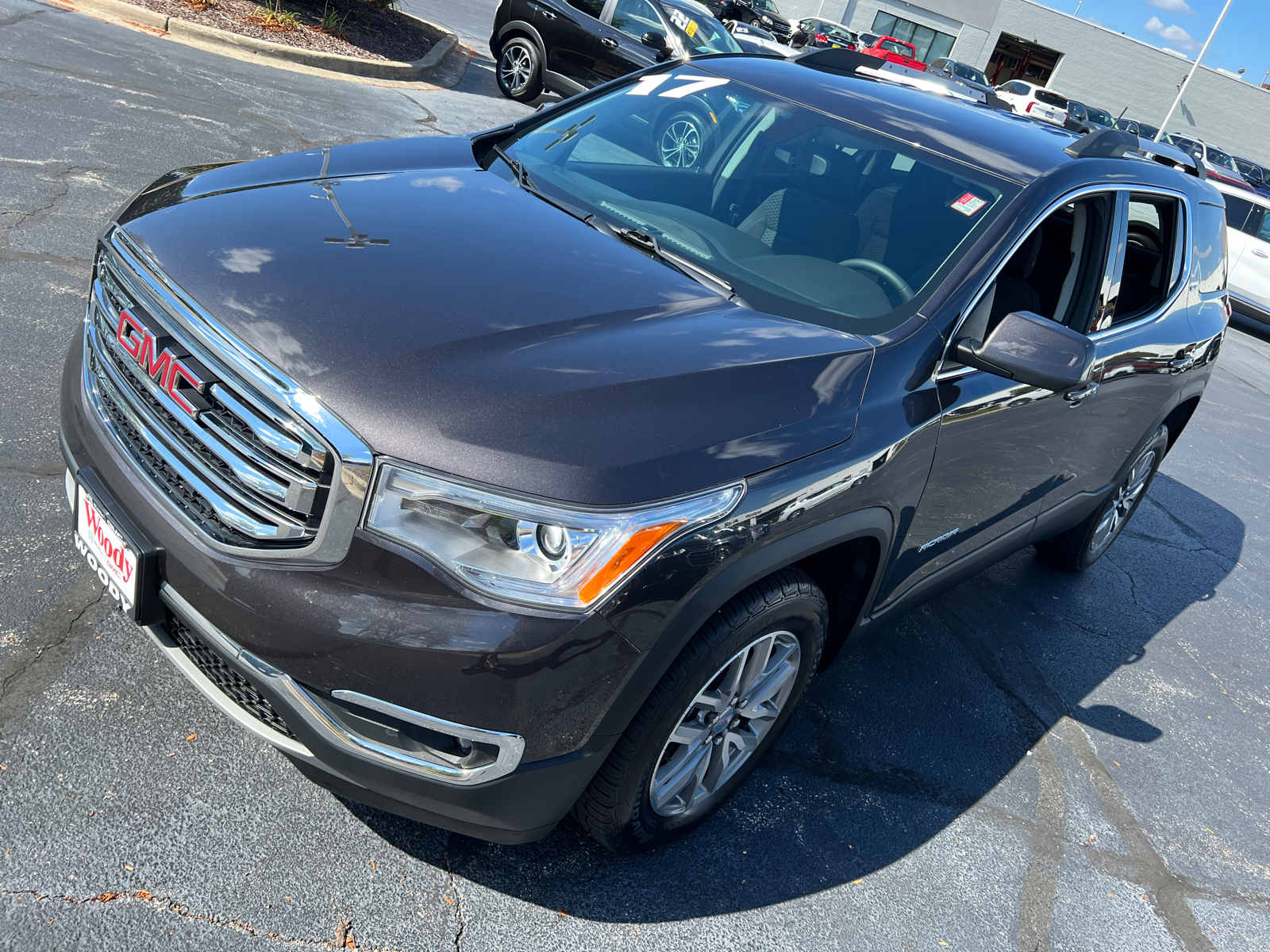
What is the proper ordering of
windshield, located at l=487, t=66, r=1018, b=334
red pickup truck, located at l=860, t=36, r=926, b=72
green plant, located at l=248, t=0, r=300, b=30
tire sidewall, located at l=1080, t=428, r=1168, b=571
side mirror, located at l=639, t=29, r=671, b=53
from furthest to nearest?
red pickup truck, located at l=860, t=36, r=926, b=72 → side mirror, located at l=639, t=29, r=671, b=53 → green plant, located at l=248, t=0, r=300, b=30 → tire sidewall, located at l=1080, t=428, r=1168, b=571 → windshield, located at l=487, t=66, r=1018, b=334

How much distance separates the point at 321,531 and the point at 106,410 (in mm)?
849

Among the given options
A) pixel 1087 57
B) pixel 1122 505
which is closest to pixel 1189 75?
pixel 1087 57

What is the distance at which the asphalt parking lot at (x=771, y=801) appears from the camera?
7.13 feet

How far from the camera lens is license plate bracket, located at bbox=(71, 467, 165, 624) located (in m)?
2.02

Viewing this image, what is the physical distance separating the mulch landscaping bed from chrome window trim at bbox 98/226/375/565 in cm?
997

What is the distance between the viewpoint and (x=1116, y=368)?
3545mm

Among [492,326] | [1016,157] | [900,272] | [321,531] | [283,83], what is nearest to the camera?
[321,531]

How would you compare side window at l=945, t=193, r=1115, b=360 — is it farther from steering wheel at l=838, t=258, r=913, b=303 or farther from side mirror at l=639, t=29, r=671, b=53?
side mirror at l=639, t=29, r=671, b=53

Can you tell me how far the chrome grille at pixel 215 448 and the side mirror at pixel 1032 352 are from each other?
1764 mm

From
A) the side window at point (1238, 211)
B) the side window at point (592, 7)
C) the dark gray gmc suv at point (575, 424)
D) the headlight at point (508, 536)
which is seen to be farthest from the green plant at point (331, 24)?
the side window at point (1238, 211)

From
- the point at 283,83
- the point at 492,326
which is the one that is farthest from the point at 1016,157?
the point at 283,83

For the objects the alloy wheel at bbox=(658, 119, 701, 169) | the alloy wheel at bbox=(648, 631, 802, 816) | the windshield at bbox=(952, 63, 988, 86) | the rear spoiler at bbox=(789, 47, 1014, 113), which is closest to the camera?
the alloy wheel at bbox=(648, 631, 802, 816)

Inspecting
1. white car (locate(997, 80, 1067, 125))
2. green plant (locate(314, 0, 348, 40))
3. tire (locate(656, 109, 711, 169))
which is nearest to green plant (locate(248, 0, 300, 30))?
green plant (locate(314, 0, 348, 40))

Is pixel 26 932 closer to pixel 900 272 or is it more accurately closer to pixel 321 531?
pixel 321 531
